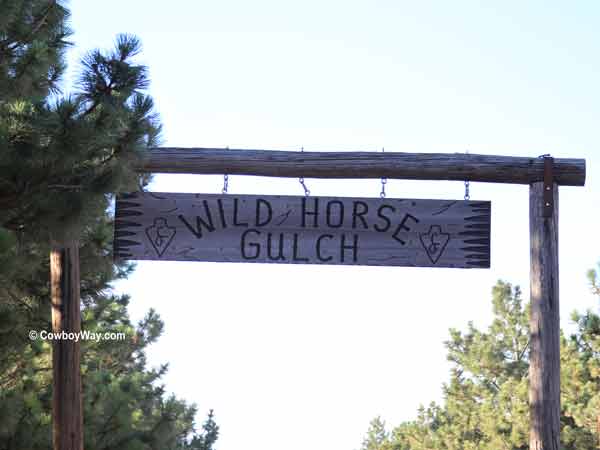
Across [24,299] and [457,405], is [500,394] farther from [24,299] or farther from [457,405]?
[24,299]

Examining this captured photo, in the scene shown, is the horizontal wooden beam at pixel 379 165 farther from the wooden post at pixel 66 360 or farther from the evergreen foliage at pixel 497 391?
the evergreen foliage at pixel 497 391

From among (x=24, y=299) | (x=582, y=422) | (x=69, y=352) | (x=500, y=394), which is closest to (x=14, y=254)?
(x=69, y=352)

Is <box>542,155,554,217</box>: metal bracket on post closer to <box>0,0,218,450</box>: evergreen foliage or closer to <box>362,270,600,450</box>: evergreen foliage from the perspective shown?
<box>0,0,218,450</box>: evergreen foliage

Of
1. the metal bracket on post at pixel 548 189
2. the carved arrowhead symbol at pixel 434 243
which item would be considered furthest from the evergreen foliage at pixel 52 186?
the metal bracket on post at pixel 548 189

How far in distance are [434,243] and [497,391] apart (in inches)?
1066

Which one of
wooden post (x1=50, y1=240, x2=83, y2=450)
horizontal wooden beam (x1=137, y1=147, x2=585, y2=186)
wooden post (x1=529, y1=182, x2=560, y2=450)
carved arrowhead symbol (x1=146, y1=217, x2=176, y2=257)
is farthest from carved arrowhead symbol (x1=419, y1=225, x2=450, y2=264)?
wooden post (x1=50, y1=240, x2=83, y2=450)

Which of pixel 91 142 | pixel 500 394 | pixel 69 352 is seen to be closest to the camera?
pixel 91 142

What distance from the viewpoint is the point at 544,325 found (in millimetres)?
7855

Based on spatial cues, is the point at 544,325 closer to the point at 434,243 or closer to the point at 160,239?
the point at 434,243

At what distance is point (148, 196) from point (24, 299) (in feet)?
11.2

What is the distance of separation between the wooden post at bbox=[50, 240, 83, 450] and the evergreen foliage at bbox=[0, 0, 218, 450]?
0.96ft

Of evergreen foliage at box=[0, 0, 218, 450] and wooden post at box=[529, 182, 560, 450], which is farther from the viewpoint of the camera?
wooden post at box=[529, 182, 560, 450]

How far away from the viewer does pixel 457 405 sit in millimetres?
34062

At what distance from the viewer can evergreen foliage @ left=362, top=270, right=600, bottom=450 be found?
23797mm
